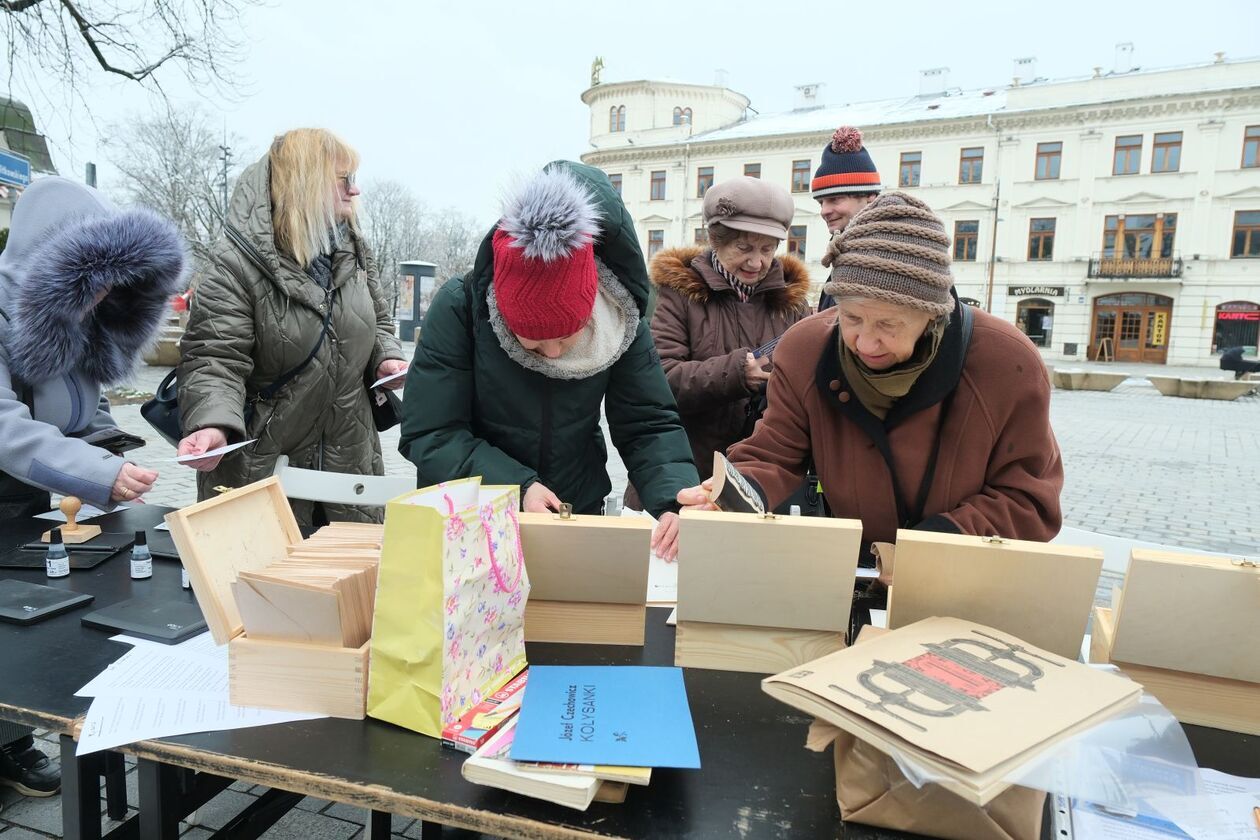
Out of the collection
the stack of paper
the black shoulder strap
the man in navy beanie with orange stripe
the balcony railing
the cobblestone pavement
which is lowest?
the cobblestone pavement

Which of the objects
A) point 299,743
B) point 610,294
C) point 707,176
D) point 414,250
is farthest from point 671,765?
point 414,250

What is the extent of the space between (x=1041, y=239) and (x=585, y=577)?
31504 mm

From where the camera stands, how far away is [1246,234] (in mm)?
25781

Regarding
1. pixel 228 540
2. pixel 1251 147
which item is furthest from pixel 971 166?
pixel 228 540

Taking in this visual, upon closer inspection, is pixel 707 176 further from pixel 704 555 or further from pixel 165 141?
pixel 704 555

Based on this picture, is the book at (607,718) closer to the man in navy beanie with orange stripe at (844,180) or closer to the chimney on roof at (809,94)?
the man in navy beanie with orange stripe at (844,180)

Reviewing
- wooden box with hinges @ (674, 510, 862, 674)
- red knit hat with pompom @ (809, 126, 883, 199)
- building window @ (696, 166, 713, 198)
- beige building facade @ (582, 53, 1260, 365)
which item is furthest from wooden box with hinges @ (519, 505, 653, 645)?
building window @ (696, 166, 713, 198)

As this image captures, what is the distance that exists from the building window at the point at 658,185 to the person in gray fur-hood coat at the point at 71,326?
34.1m

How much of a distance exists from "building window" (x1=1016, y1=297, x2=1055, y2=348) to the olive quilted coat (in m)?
30.2

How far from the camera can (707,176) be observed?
112ft

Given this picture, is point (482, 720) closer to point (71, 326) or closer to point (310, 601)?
point (310, 601)

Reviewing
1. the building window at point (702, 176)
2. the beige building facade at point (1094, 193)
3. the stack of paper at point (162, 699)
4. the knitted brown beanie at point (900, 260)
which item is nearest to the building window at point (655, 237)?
the building window at point (702, 176)

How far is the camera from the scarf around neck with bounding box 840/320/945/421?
1530mm

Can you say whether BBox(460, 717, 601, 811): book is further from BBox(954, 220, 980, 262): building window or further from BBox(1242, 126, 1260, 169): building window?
BBox(1242, 126, 1260, 169): building window
